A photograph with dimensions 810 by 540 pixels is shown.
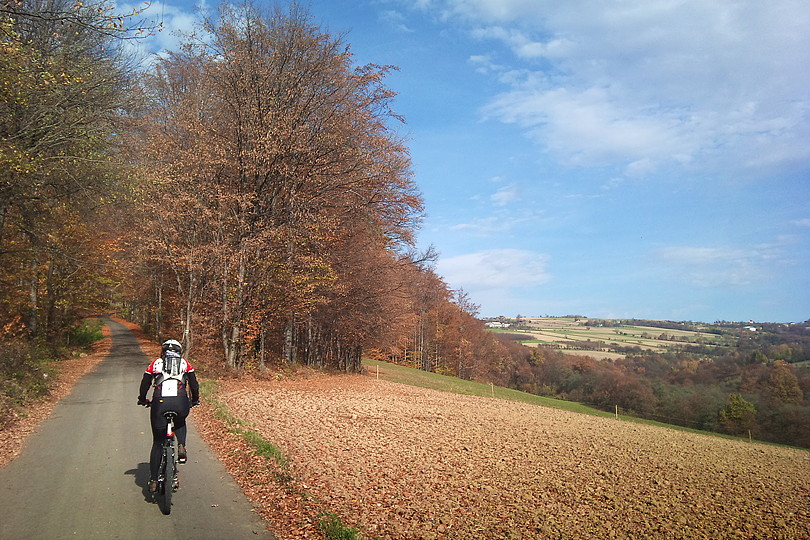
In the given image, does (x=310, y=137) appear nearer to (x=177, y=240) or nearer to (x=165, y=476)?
(x=177, y=240)

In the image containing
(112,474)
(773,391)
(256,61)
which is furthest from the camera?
(773,391)

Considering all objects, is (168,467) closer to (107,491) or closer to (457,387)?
(107,491)

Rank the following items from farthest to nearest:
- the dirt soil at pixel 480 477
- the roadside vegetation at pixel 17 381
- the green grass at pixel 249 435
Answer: the roadside vegetation at pixel 17 381, the green grass at pixel 249 435, the dirt soil at pixel 480 477

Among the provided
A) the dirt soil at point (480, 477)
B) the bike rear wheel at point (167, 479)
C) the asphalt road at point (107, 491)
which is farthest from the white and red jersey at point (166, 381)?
the dirt soil at point (480, 477)

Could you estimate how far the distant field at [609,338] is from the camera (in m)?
110

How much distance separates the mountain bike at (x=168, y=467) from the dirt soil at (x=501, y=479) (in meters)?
1.17

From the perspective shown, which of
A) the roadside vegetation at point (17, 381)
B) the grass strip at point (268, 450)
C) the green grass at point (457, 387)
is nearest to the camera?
the grass strip at point (268, 450)

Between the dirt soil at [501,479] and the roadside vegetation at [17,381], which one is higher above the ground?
the roadside vegetation at [17,381]

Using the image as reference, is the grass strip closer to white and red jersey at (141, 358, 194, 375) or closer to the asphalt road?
the asphalt road

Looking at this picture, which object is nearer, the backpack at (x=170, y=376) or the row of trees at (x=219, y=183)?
the backpack at (x=170, y=376)

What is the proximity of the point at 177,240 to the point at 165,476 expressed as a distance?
66.6 feet

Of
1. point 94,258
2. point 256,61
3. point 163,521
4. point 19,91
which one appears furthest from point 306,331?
point 163,521

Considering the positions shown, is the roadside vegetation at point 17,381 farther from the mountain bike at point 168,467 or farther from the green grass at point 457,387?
the green grass at point 457,387

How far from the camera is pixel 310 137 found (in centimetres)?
1923
